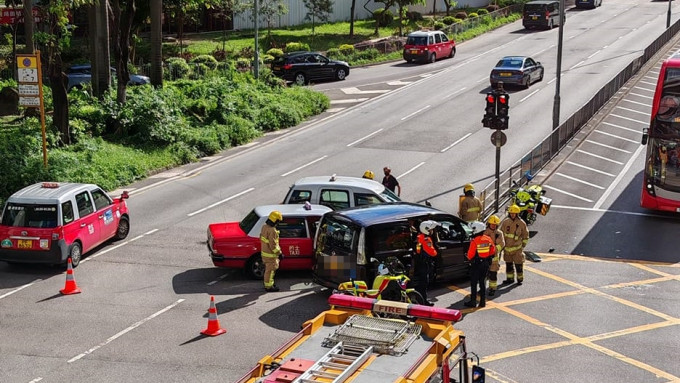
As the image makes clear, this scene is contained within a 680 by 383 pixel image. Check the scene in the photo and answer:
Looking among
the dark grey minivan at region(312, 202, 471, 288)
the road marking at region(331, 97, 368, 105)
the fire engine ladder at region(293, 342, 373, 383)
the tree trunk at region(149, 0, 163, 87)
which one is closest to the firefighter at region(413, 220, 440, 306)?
the dark grey minivan at region(312, 202, 471, 288)

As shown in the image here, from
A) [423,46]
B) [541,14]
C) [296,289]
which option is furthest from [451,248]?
[541,14]

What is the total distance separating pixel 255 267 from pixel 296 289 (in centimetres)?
115

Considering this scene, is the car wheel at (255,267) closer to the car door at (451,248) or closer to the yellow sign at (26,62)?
the car door at (451,248)

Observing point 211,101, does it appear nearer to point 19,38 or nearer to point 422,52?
point 422,52

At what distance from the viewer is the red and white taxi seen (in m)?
18.2

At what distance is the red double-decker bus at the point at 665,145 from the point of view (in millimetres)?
22188

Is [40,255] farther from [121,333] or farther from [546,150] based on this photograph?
[546,150]

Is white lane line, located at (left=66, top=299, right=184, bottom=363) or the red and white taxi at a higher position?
the red and white taxi

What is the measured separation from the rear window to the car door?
26.1 feet

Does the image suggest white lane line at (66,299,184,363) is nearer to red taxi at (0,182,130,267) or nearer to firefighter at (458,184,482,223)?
red taxi at (0,182,130,267)

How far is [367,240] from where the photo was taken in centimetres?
1627

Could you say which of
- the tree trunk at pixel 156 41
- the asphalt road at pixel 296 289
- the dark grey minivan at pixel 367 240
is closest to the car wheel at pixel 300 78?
the asphalt road at pixel 296 289

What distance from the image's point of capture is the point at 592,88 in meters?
42.5

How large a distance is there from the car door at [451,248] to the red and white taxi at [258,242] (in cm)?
249
